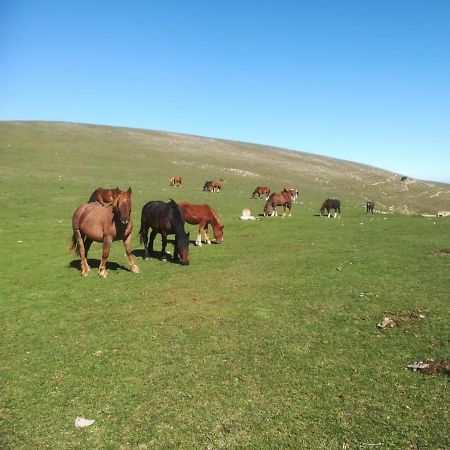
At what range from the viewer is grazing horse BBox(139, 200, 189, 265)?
15.5 metres

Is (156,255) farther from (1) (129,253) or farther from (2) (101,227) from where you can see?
(2) (101,227)

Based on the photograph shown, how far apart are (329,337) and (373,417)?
272 centimetres

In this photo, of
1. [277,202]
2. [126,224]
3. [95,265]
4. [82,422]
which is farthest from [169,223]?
[277,202]

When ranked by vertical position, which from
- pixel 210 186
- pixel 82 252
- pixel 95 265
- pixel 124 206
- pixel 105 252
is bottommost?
pixel 95 265

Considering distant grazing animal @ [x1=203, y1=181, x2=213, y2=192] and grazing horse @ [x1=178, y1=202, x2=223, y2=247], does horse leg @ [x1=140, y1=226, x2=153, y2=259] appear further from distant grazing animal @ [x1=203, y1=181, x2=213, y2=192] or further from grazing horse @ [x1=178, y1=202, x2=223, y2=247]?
distant grazing animal @ [x1=203, y1=181, x2=213, y2=192]

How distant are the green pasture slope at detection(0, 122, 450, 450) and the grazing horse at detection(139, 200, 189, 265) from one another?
825mm

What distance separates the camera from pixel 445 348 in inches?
309

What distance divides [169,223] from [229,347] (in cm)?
821

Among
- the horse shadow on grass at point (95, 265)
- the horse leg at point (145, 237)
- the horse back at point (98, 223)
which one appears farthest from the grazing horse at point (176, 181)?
the horse back at point (98, 223)

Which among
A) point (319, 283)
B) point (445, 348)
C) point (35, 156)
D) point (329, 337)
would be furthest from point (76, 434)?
point (35, 156)

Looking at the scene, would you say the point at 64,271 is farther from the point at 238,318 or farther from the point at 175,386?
the point at 175,386

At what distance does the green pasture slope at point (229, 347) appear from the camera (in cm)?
578

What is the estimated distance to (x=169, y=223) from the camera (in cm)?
1573

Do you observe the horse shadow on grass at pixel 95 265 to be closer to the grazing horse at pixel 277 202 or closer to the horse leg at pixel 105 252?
the horse leg at pixel 105 252
